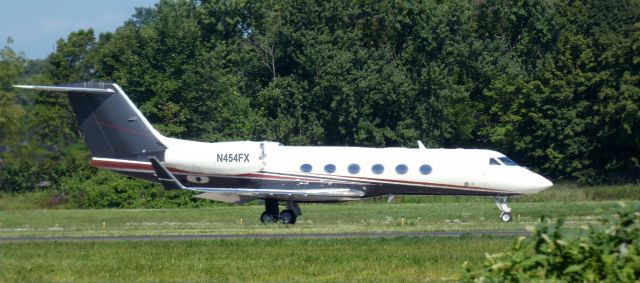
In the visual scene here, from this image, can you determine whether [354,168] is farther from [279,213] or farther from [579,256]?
[579,256]

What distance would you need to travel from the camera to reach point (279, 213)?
109ft

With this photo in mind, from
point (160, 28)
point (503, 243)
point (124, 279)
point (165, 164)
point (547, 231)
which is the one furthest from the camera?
point (160, 28)

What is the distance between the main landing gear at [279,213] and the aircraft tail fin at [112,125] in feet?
11.2

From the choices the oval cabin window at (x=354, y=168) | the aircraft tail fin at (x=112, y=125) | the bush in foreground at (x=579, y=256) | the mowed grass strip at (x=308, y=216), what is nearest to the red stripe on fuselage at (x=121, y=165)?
the aircraft tail fin at (x=112, y=125)

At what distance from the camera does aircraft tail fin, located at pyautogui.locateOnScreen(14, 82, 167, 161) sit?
3353 cm

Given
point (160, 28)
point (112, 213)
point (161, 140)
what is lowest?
point (112, 213)

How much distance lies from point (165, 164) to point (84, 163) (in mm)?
5558

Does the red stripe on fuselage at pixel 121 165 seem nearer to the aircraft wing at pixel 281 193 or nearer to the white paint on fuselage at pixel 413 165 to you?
the aircraft wing at pixel 281 193

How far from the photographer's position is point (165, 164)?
1297 inches

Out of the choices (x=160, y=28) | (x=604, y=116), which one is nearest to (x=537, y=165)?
(x=604, y=116)

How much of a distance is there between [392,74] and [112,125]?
28692 millimetres

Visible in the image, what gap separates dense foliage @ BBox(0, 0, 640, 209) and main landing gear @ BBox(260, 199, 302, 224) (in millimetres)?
16414

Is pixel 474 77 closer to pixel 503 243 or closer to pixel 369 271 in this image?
pixel 503 243

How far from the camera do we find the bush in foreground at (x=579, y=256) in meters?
11.0
